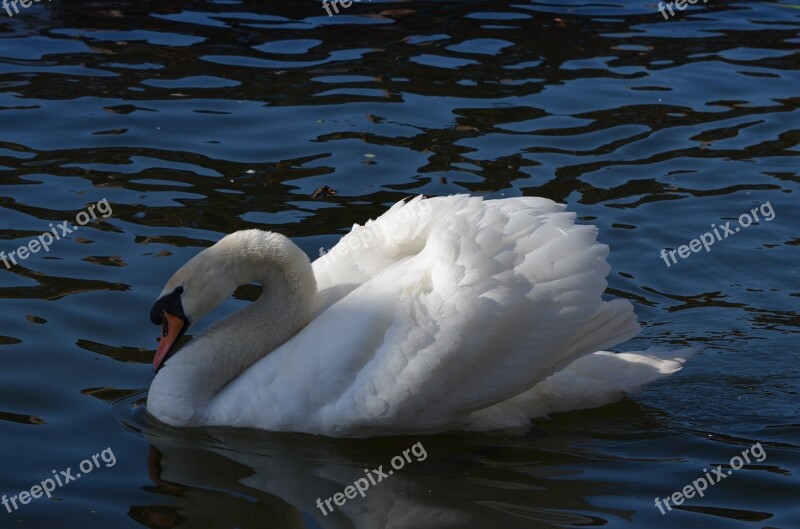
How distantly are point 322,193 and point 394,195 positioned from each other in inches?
21.0

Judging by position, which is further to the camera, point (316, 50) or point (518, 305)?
point (316, 50)

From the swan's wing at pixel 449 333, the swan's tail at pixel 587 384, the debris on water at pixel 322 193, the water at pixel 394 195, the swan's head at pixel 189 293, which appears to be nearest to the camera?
the water at pixel 394 195

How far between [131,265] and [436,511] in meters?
3.38

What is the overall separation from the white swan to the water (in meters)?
0.18

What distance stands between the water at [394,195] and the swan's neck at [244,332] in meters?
0.22

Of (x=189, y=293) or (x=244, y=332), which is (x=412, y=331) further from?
(x=189, y=293)

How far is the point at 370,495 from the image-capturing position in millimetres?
6223

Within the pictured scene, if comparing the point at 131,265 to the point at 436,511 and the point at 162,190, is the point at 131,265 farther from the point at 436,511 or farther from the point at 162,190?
the point at 436,511

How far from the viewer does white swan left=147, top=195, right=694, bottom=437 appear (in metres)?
6.57

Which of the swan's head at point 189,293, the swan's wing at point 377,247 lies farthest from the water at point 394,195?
the swan's wing at point 377,247

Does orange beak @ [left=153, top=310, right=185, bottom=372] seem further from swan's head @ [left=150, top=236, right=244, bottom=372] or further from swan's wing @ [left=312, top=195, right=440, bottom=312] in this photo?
swan's wing @ [left=312, top=195, right=440, bottom=312]

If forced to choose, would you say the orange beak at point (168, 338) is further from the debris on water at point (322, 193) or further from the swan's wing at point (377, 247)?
the debris on water at point (322, 193)

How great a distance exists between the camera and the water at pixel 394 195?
6316 mm

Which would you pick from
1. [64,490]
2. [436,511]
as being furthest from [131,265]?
[436,511]
